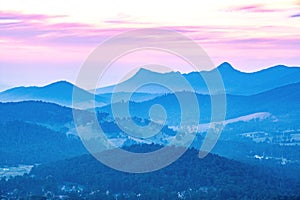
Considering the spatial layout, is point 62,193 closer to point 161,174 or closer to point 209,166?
point 161,174

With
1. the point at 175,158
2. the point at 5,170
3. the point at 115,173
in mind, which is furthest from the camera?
the point at 5,170

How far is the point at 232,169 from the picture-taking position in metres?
161

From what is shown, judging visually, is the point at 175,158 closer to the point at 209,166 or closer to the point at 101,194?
the point at 209,166

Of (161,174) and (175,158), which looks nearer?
(161,174)

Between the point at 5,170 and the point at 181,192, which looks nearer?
the point at 181,192

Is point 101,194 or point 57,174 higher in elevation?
point 57,174

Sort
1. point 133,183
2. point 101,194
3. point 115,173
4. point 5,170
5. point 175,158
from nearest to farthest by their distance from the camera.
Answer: point 101,194 → point 133,183 → point 115,173 → point 175,158 → point 5,170

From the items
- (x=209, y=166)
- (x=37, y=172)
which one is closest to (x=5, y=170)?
(x=37, y=172)

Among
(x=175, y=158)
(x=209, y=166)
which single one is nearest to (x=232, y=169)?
(x=209, y=166)

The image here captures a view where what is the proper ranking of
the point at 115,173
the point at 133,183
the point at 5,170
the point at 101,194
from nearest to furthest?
the point at 101,194 < the point at 133,183 < the point at 115,173 < the point at 5,170

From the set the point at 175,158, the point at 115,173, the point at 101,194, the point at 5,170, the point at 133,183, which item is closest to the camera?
the point at 101,194

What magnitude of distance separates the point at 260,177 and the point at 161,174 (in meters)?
21.2

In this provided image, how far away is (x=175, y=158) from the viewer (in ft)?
561

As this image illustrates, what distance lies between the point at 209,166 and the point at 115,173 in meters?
20.3
